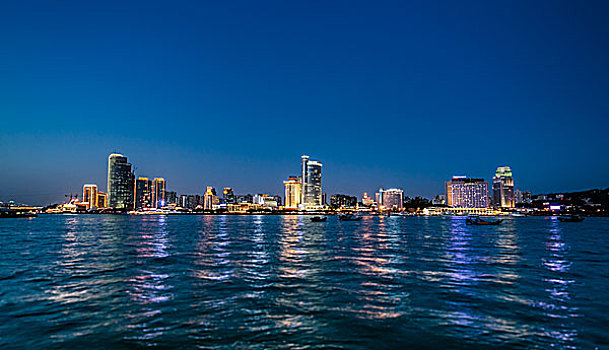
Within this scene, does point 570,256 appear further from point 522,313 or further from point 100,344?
point 100,344

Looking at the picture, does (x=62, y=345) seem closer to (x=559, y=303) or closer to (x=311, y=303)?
(x=311, y=303)

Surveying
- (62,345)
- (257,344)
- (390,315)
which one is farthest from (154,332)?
(390,315)

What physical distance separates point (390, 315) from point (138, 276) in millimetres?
16328

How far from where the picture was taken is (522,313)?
50.0 ft

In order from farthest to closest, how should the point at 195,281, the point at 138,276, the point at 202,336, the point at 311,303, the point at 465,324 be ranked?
1. the point at 138,276
2. the point at 195,281
3. the point at 311,303
4. the point at 465,324
5. the point at 202,336

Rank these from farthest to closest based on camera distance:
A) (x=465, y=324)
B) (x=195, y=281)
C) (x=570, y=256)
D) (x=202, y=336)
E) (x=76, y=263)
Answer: (x=570, y=256) < (x=76, y=263) < (x=195, y=281) < (x=465, y=324) < (x=202, y=336)

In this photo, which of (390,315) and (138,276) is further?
(138,276)

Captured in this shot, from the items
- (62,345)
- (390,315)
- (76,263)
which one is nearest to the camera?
(62,345)

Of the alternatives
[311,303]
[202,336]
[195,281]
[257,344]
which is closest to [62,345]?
[202,336]

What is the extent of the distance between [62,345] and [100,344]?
1.08 metres

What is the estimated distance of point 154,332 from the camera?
12500mm

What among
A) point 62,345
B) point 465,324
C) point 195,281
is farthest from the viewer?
point 195,281

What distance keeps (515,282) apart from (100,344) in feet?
69.9

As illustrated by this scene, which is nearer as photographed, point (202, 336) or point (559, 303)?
point (202, 336)
